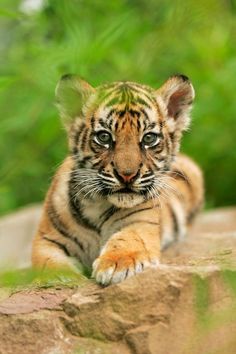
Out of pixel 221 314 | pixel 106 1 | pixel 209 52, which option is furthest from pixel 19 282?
pixel 209 52

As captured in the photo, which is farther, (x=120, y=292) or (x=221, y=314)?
(x=120, y=292)

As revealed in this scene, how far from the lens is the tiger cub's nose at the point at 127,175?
314 centimetres

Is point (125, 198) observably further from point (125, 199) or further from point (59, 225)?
point (59, 225)

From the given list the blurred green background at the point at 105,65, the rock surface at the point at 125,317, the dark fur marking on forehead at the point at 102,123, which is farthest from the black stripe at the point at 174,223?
the rock surface at the point at 125,317

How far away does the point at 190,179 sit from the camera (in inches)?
207

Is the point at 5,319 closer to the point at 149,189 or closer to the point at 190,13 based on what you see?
the point at 149,189

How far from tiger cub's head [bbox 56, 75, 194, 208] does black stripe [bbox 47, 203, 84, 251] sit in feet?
0.77

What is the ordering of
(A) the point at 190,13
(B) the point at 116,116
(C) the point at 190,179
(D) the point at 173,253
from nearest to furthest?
(A) the point at 190,13 < (B) the point at 116,116 < (D) the point at 173,253 < (C) the point at 190,179

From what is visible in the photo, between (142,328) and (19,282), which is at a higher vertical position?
(19,282)

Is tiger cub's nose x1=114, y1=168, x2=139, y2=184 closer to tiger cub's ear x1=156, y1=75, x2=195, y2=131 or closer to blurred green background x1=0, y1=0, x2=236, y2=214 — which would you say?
blurred green background x1=0, y1=0, x2=236, y2=214

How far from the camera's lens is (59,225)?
3852 millimetres

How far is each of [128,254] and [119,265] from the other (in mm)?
157

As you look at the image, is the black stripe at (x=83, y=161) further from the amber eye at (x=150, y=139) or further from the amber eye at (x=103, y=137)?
the amber eye at (x=150, y=139)

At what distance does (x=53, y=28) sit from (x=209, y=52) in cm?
252
